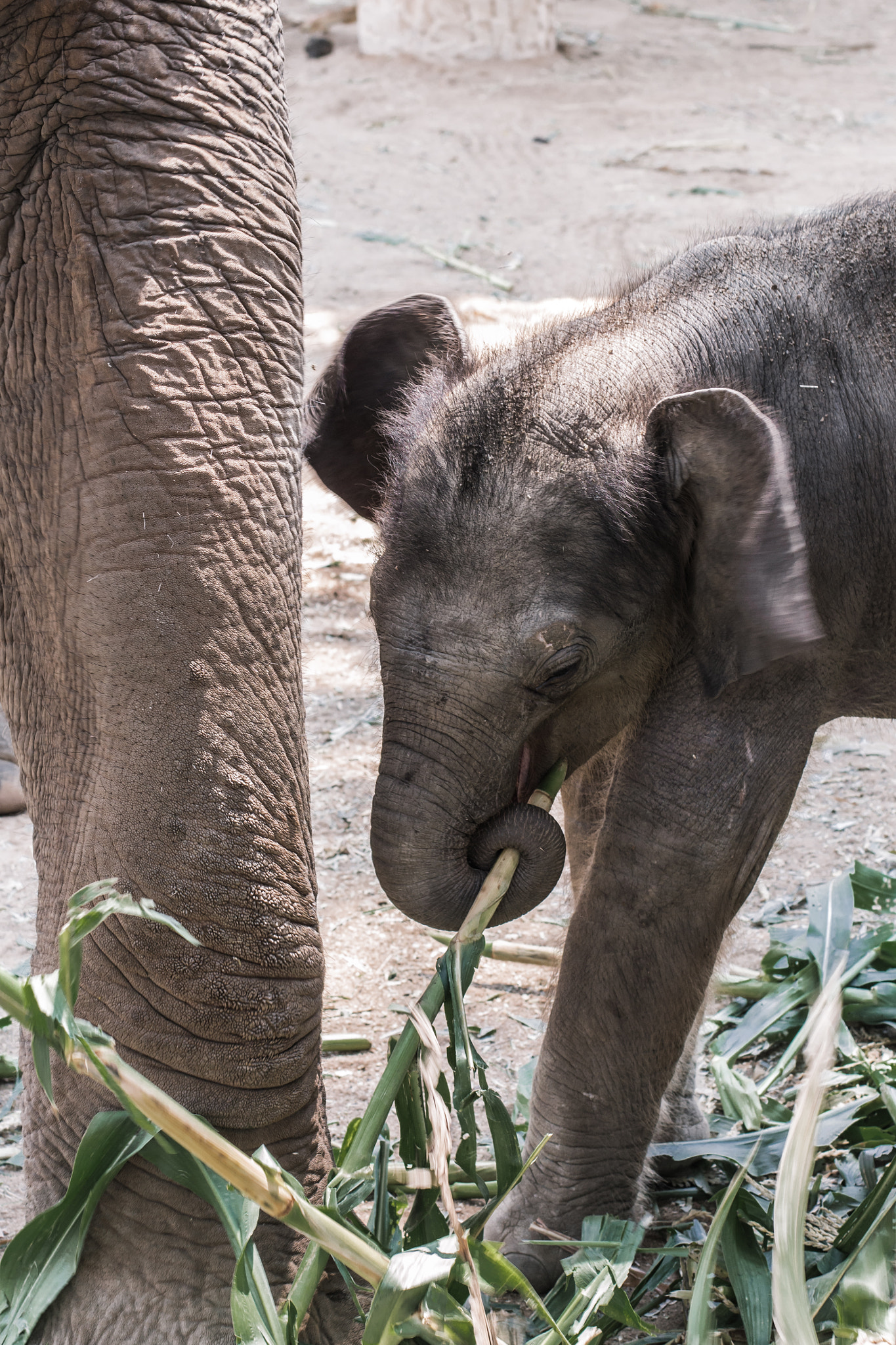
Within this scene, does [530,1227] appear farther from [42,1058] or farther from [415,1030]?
[42,1058]

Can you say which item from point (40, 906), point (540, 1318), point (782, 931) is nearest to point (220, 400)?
point (40, 906)

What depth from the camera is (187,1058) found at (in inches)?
72.2

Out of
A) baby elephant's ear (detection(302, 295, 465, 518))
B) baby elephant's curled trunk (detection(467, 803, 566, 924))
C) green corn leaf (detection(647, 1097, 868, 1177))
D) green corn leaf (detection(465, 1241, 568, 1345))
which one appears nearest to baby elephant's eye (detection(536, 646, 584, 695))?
baby elephant's curled trunk (detection(467, 803, 566, 924))

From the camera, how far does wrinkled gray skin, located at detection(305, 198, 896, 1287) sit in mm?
2039

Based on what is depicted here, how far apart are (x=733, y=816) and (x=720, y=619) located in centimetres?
29

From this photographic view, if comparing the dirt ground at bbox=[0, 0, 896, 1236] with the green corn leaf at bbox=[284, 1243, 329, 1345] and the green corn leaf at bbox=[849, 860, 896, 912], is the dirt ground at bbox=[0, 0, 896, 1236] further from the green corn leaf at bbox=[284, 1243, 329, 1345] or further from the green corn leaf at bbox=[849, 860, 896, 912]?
the green corn leaf at bbox=[284, 1243, 329, 1345]

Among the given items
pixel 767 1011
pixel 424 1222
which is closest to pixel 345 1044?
pixel 767 1011

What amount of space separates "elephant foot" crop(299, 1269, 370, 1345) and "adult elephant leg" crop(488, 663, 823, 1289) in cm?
38

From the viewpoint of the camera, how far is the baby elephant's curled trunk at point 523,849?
208cm

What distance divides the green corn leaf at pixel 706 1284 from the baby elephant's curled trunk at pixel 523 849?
1.51 feet

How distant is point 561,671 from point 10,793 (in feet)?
7.41

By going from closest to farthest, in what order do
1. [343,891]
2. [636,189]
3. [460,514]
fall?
[460,514] < [343,891] < [636,189]

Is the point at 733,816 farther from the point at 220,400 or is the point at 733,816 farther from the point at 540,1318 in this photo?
the point at 220,400

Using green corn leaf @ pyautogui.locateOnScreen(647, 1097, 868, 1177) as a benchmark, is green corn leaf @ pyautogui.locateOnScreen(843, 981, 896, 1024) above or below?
below
